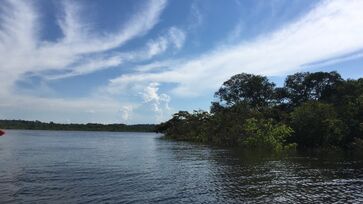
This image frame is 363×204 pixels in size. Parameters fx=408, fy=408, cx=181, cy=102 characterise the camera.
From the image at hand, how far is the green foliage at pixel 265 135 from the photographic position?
79062 millimetres

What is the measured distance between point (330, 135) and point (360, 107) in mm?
9601

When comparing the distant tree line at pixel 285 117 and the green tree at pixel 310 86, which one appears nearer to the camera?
the distant tree line at pixel 285 117

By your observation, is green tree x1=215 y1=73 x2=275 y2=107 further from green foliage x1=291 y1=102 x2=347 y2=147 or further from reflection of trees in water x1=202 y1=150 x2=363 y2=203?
reflection of trees in water x1=202 y1=150 x2=363 y2=203

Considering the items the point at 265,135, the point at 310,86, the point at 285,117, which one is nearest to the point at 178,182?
the point at 265,135

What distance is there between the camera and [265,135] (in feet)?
267

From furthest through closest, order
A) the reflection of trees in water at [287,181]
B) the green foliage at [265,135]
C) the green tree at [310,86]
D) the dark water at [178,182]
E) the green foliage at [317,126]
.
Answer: the green tree at [310,86] < the green foliage at [265,135] < the green foliage at [317,126] < the reflection of trees in water at [287,181] < the dark water at [178,182]

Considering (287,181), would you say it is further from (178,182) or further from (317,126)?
(317,126)

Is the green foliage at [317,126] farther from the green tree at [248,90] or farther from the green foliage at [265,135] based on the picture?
the green tree at [248,90]

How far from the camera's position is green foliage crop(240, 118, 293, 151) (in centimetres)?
7906

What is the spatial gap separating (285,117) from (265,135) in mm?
18220

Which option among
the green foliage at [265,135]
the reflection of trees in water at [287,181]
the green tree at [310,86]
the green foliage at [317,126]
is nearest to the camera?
the reflection of trees in water at [287,181]

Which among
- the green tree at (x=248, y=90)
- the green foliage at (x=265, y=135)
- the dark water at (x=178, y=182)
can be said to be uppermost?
Answer: the green tree at (x=248, y=90)

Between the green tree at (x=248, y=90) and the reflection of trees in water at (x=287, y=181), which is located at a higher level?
the green tree at (x=248, y=90)

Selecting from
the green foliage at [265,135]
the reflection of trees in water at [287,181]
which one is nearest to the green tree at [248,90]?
the green foliage at [265,135]
